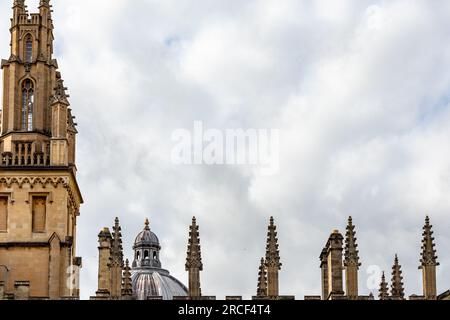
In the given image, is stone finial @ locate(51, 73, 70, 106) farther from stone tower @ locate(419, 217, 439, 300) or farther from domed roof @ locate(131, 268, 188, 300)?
domed roof @ locate(131, 268, 188, 300)

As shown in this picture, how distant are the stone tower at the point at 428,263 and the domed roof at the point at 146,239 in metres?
107

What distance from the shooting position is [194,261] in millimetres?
81438

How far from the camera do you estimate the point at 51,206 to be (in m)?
92.7

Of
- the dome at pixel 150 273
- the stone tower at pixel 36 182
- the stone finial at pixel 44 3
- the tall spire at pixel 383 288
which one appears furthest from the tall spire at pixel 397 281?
the dome at pixel 150 273

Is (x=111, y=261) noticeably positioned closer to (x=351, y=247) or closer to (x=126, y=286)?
(x=126, y=286)

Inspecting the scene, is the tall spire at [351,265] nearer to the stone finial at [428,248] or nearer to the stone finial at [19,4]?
the stone finial at [428,248]

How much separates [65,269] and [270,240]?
1650 centimetres

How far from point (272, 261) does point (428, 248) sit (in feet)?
30.2

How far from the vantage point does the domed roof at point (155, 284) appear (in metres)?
167

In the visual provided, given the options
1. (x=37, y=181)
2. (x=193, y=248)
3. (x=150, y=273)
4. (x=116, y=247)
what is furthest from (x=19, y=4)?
(x=150, y=273)

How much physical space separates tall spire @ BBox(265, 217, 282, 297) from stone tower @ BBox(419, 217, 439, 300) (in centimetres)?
850

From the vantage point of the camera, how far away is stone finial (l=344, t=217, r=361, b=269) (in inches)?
3171

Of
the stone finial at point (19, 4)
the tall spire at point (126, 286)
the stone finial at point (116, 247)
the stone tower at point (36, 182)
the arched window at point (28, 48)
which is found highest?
the stone finial at point (19, 4)
